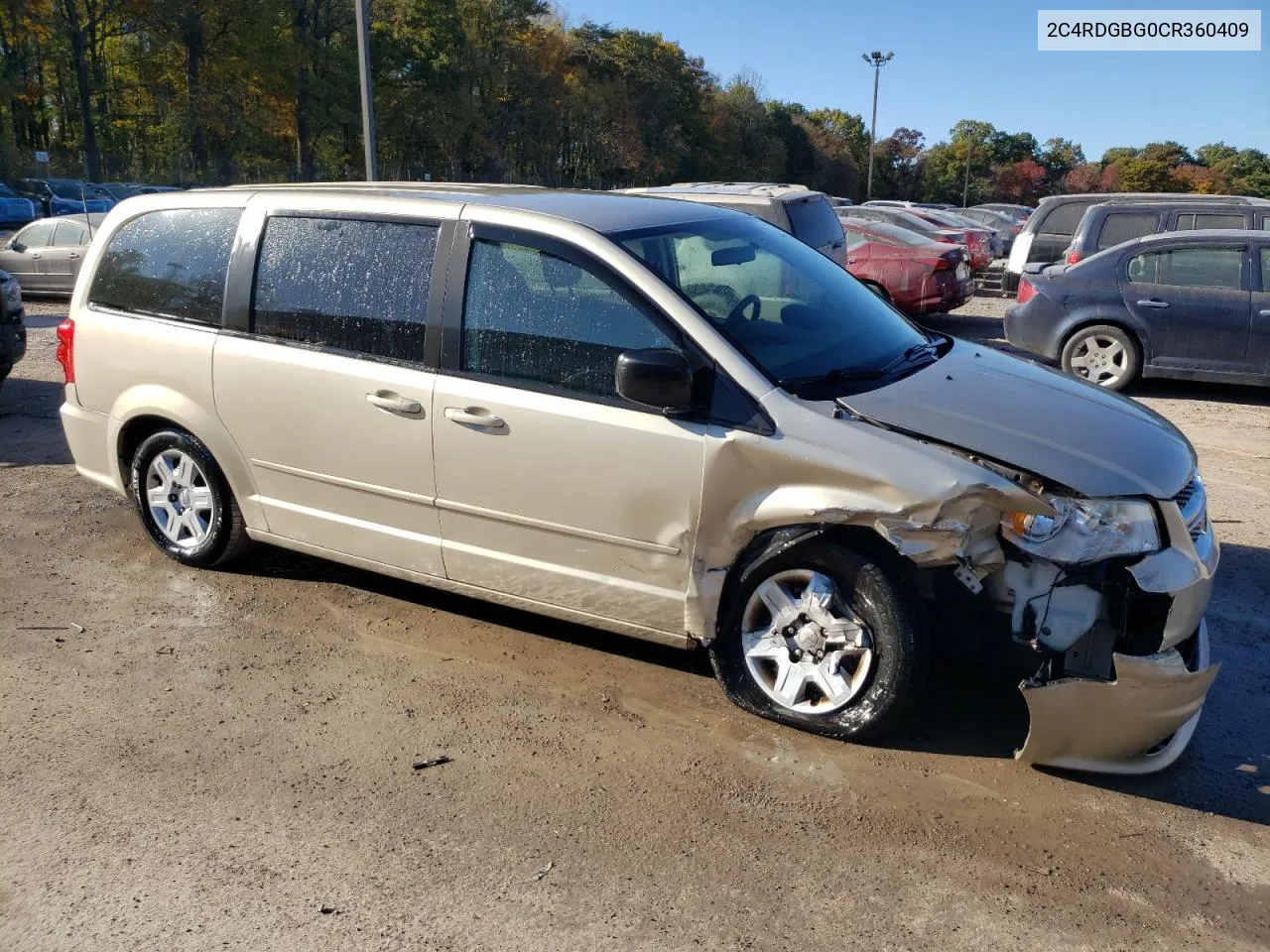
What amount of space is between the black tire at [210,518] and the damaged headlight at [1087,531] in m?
3.59

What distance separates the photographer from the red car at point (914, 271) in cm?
1343

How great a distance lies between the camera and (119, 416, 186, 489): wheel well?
17.3ft

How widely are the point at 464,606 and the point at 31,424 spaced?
17.9ft

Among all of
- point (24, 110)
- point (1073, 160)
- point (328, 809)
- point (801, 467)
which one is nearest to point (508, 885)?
point (328, 809)

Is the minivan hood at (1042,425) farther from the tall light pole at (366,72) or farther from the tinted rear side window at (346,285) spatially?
the tall light pole at (366,72)

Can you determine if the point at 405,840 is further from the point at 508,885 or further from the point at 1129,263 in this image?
the point at 1129,263

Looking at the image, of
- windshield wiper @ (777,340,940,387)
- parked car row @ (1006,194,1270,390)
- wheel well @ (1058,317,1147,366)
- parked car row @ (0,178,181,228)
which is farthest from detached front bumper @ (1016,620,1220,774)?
parked car row @ (0,178,181,228)

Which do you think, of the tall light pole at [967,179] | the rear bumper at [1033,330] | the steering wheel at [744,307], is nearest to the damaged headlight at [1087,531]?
the steering wheel at [744,307]

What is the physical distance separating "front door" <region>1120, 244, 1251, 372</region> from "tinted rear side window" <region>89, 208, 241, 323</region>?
806 centimetres

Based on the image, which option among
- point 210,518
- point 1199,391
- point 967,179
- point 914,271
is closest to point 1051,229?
point 914,271

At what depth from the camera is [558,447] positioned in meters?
4.01

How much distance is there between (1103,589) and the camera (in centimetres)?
349

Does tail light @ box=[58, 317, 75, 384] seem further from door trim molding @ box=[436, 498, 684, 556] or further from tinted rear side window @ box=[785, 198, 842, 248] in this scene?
tinted rear side window @ box=[785, 198, 842, 248]

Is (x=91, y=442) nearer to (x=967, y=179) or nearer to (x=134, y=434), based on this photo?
(x=134, y=434)
